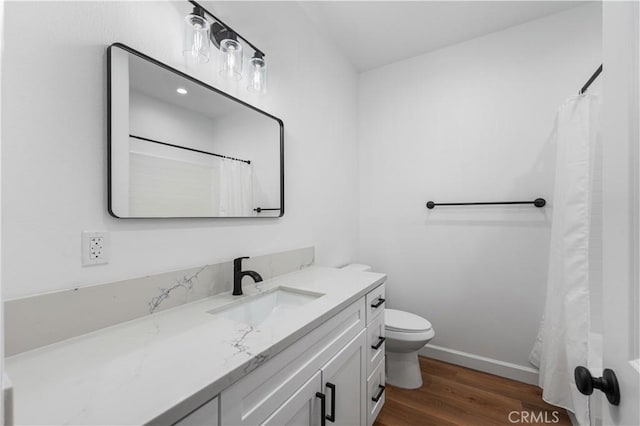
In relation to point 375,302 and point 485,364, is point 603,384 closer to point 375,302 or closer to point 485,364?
point 375,302

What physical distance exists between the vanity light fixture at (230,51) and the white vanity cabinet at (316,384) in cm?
120

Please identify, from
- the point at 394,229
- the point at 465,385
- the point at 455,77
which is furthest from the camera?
the point at 394,229

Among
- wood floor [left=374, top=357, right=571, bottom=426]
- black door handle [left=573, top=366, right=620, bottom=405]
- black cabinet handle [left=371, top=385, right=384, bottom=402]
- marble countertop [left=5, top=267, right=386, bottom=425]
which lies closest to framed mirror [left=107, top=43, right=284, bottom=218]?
marble countertop [left=5, top=267, right=386, bottom=425]

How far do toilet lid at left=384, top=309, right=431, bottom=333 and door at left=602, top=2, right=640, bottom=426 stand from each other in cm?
131

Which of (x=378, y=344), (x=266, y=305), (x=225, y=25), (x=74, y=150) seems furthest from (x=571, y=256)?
(x=74, y=150)

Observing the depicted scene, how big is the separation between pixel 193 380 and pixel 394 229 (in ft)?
7.00

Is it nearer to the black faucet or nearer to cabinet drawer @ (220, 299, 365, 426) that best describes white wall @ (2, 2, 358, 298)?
the black faucet

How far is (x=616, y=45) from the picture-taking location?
1.79 feet

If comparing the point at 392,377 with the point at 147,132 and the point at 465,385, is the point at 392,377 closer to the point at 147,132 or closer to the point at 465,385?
the point at 465,385

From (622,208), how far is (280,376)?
2.94ft

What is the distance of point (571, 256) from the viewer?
1.57m

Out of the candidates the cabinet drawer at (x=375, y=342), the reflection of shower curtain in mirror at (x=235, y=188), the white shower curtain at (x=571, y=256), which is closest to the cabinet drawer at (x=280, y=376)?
the cabinet drawer at (x=375, y=342)

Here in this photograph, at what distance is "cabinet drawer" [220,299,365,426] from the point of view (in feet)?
2.29

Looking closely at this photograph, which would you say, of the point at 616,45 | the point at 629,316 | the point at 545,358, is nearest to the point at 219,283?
the point at 629,316
